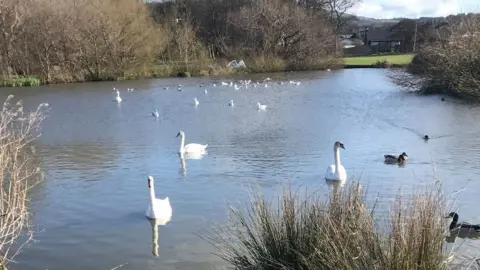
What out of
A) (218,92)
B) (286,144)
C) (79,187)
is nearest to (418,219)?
(79,187)

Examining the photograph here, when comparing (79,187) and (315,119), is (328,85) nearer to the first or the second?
(315,119)

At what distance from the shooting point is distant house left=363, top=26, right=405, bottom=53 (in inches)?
2949

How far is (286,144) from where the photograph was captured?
14.8m

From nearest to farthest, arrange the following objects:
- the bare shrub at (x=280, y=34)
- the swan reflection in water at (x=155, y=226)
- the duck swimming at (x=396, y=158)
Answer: the swan reflection in water at (x=155, y=226)
the duck swimming at (x=396, y=158)
the bare shrub at (x=280, y=34)

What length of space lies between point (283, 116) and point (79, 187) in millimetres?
11288

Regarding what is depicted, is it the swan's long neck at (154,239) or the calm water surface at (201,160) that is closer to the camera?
the swan's long neck at (154,239)

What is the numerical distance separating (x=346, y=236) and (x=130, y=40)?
133ft

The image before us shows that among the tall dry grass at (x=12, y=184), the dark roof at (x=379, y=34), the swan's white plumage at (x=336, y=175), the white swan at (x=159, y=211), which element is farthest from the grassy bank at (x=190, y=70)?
the dark roof at (x=379, y=34)

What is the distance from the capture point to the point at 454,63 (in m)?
19.1

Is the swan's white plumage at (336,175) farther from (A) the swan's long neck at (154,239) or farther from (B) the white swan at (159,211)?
(A) the swan's long neck at (154,239)

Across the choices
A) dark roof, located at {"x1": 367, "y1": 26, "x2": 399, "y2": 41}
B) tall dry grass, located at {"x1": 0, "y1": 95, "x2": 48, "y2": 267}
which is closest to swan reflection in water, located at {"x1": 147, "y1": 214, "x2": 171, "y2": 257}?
tall dry grass, located at {"x1": 0, "y1": 95, "x2": 48, "y2": 267}

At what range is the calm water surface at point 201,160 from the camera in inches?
302

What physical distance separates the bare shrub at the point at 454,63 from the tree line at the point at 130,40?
2214cm

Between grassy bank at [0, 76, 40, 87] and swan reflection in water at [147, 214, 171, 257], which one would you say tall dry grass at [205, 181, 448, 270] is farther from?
grassy bank at [0, 76, 40, 87]
